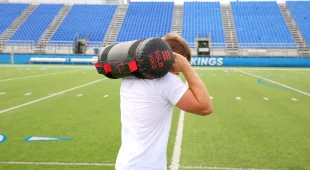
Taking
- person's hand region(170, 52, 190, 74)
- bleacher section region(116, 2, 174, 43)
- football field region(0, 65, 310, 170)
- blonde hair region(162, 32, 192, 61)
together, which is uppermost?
bleacher section region(116, 2, 174, 43)

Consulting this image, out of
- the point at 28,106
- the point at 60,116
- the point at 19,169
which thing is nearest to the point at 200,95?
the point at 19,169

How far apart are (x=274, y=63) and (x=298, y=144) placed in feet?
92.9

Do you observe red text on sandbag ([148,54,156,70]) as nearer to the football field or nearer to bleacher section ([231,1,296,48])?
the football field

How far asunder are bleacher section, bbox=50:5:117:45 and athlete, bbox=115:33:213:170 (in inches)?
1463

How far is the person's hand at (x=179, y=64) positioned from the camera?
203 centimetres

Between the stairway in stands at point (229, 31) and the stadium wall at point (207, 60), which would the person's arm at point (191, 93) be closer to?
the stadium wall at point (207, 60)

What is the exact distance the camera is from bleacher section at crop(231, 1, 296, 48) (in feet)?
123

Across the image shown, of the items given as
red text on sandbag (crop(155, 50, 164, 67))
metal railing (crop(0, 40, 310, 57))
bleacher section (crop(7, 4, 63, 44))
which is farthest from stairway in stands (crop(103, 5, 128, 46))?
red text on sandbag (crop(155, 50, 164, 67))

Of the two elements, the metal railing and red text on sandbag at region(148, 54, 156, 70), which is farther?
the metal railing

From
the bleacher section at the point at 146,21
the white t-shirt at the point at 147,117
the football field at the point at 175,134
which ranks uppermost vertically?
the bleacher section at the point at 146,21

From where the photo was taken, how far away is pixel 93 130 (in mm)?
6875

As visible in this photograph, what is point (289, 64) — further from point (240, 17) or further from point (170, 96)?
point (170, 96)

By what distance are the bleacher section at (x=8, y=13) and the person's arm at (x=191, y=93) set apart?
43002 mm

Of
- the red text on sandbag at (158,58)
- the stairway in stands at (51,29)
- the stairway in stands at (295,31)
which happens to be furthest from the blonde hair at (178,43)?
the stairway in stands at (51,29)
